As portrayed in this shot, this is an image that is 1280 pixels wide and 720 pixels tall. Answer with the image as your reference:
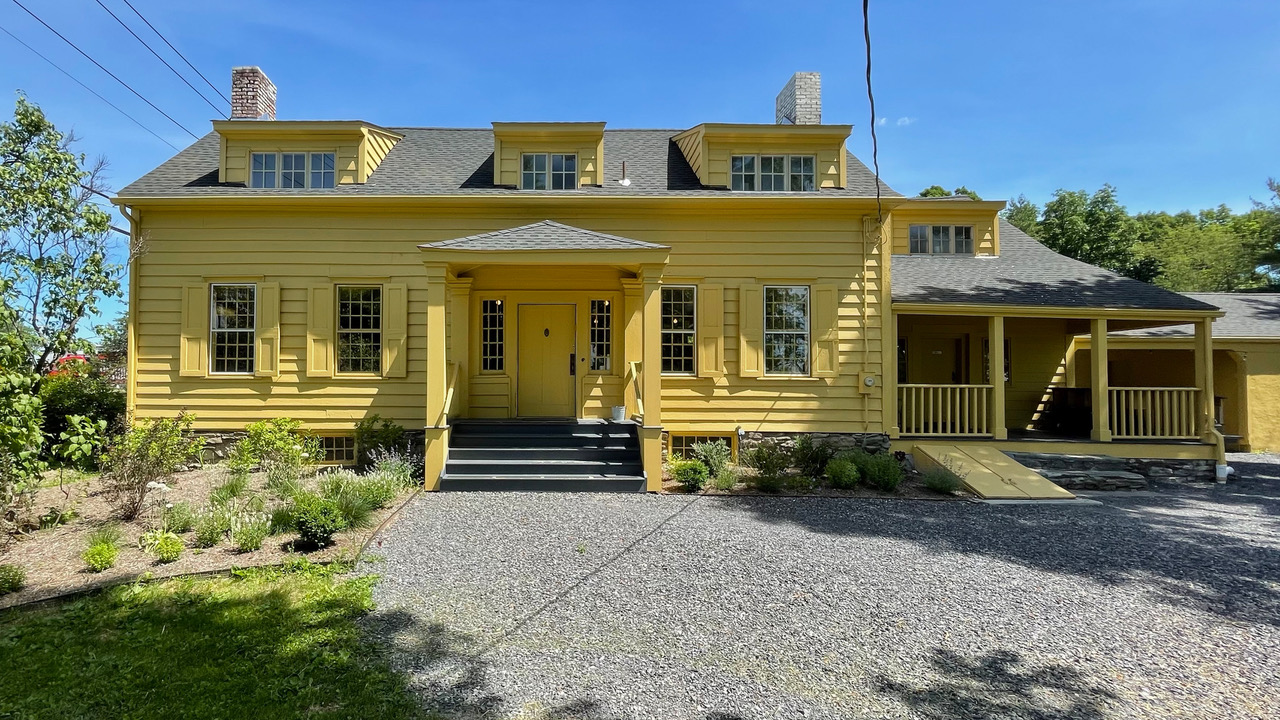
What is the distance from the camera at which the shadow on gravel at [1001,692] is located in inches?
113

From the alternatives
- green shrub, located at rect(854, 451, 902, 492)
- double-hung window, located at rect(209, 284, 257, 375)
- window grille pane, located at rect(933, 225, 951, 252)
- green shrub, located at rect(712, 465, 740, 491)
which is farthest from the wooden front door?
window grille pane, located at rect(933, 225, 951, 252)

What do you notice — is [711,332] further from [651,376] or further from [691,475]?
[691,475]

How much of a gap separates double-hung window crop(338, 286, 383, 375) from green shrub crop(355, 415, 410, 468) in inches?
41.0

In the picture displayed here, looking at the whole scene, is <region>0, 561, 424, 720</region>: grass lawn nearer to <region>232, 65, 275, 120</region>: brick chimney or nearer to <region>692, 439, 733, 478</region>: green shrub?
<region>692, 439, 733, 478</region>: green shrub

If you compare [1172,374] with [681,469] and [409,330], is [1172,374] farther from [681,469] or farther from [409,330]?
[409,330]

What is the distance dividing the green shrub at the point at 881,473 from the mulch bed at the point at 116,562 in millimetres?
6519

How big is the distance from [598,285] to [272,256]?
564 centimetres

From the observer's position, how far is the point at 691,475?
26.1 feet

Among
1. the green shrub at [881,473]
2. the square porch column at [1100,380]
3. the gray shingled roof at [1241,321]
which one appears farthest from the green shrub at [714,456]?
the gray shingled roof at [1241,321]

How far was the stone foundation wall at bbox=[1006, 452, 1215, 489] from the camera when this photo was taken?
918cm

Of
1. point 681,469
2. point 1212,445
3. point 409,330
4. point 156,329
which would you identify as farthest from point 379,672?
point 1212,445

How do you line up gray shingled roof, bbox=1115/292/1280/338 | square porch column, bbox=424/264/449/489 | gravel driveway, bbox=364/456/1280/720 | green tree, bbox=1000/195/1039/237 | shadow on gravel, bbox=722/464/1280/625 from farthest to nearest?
green tree, bbox=1000/195/1039/237 → gray shingled roof, bbox=1115/292/1280/338 → square porch column, bbox=424/264/449/489 → shadow on gravel, bbox=722/464/1280/625 → gravel driveway, bbox=364/456/1280/720

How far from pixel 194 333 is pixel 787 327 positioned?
10.3 metres

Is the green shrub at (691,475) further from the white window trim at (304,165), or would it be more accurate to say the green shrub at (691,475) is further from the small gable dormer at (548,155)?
the white window trim at (304,165)
